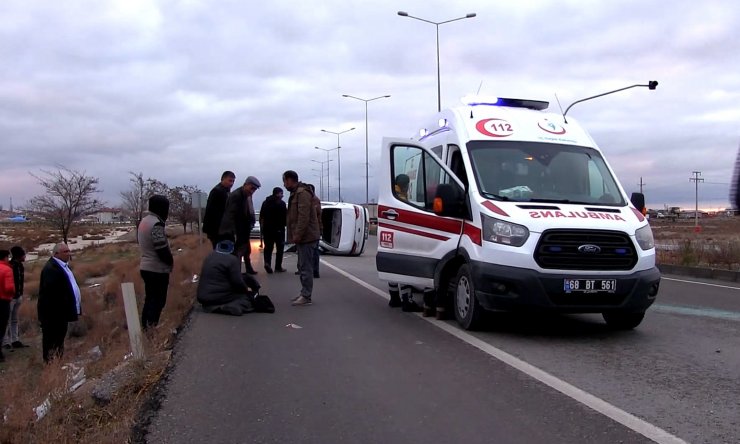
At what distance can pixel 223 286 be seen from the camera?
8898 mm

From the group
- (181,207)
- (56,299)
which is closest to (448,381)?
(56,299)

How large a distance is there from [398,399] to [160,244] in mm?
4101

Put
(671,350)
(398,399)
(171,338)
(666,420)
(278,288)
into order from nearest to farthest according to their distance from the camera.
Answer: (666,420) → (398,399) → (671,350) → (171,338) → (278,288)

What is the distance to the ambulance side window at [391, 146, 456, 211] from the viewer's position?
835cm

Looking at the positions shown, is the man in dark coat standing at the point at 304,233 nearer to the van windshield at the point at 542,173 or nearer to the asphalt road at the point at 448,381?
the asphalt road at the point at 448,381

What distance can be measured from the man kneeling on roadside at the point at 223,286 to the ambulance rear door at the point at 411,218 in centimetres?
194

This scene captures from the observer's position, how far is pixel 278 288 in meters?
11.9

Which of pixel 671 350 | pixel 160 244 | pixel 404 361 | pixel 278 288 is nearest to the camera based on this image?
pixel 404 361

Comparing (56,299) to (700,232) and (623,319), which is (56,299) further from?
(700,232)

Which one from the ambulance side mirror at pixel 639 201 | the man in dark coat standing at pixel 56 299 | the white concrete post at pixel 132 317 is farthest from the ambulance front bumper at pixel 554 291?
the man in dark coat standing at pixel 56 299

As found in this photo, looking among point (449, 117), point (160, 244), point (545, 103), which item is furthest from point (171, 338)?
point (545, 103)

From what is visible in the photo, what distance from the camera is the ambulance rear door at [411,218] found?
802 cm

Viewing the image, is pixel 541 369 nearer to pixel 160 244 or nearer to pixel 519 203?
pixel 519 203

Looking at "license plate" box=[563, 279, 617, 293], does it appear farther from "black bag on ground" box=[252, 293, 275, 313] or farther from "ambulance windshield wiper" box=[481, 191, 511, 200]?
"black bag on ground" box=[252, 293, 275, 313]
